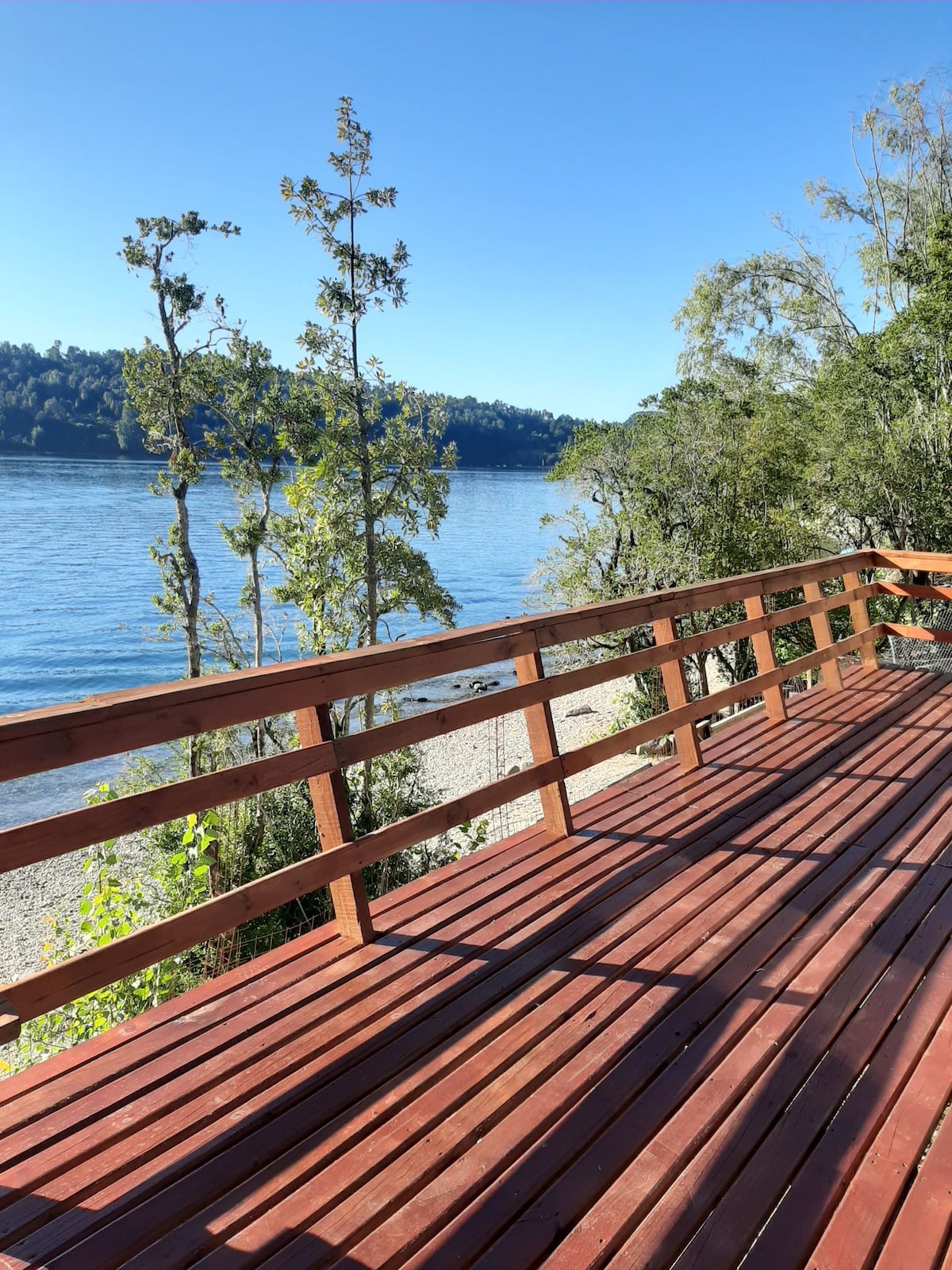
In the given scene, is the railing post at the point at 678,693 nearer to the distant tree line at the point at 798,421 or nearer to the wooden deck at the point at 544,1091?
the wooden deck at the point at 544,1091

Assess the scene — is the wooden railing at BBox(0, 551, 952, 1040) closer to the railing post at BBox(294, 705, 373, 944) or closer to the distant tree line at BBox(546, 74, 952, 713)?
the railing post at BBox(294, 705, 373, 944)

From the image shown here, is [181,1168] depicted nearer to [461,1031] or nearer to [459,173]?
[461,1031]

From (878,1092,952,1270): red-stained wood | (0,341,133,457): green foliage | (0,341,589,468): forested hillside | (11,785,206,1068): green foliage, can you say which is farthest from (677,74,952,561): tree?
(0,341,133,457): green foliage

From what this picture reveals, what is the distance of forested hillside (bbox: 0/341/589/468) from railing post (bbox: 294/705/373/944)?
139 feet

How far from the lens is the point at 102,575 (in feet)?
133

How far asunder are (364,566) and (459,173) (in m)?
18.0

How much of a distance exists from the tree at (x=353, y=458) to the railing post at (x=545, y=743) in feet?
32.3

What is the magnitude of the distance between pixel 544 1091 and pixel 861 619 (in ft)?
16.4

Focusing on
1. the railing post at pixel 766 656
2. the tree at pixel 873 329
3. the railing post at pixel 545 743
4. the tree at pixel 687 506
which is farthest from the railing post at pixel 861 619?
the tree at pixel 873 329

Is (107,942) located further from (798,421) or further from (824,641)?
(798,421)

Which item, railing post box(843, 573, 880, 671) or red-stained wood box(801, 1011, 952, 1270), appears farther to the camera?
railing post box(843, 573, 880, 671)

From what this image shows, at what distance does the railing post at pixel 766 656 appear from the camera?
4477 millimetres

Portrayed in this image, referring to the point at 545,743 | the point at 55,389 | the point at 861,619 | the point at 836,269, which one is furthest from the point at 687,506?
the point at 55,389

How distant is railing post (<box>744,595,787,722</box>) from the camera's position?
14.7 ft
